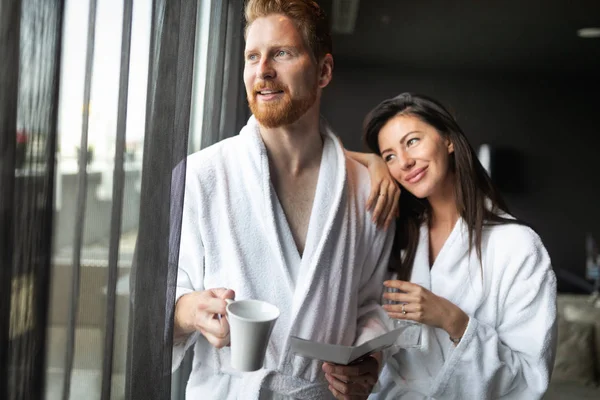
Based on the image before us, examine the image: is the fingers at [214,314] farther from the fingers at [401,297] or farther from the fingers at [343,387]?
the fingers at [401,297]

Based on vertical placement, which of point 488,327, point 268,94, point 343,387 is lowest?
point 343,387

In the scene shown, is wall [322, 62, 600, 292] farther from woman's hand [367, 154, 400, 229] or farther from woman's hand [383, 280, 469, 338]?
woman's hand [383, 280, 469, 338]

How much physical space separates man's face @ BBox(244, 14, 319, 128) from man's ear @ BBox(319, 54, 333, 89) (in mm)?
36

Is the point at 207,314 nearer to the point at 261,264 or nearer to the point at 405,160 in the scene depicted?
the point at 261,264

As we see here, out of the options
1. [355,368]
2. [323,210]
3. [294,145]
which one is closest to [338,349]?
[355,368]

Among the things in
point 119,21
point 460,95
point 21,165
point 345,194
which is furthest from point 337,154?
point 21,165

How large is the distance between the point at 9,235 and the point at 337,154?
1.99 ft

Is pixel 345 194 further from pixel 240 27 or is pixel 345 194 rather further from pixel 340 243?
pixel 240 27

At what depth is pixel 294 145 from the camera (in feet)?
3.08

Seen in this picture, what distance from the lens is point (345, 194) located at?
0.95 meters

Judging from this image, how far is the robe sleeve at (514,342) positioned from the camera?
0.95 metres

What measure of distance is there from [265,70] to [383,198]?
0.30 m

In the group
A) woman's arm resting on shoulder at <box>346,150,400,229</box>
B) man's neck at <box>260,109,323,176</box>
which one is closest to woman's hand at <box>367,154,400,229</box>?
woman's arm resting on shoulder at <box>346,150,400,229</box>

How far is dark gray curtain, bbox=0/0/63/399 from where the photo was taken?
448 mm
